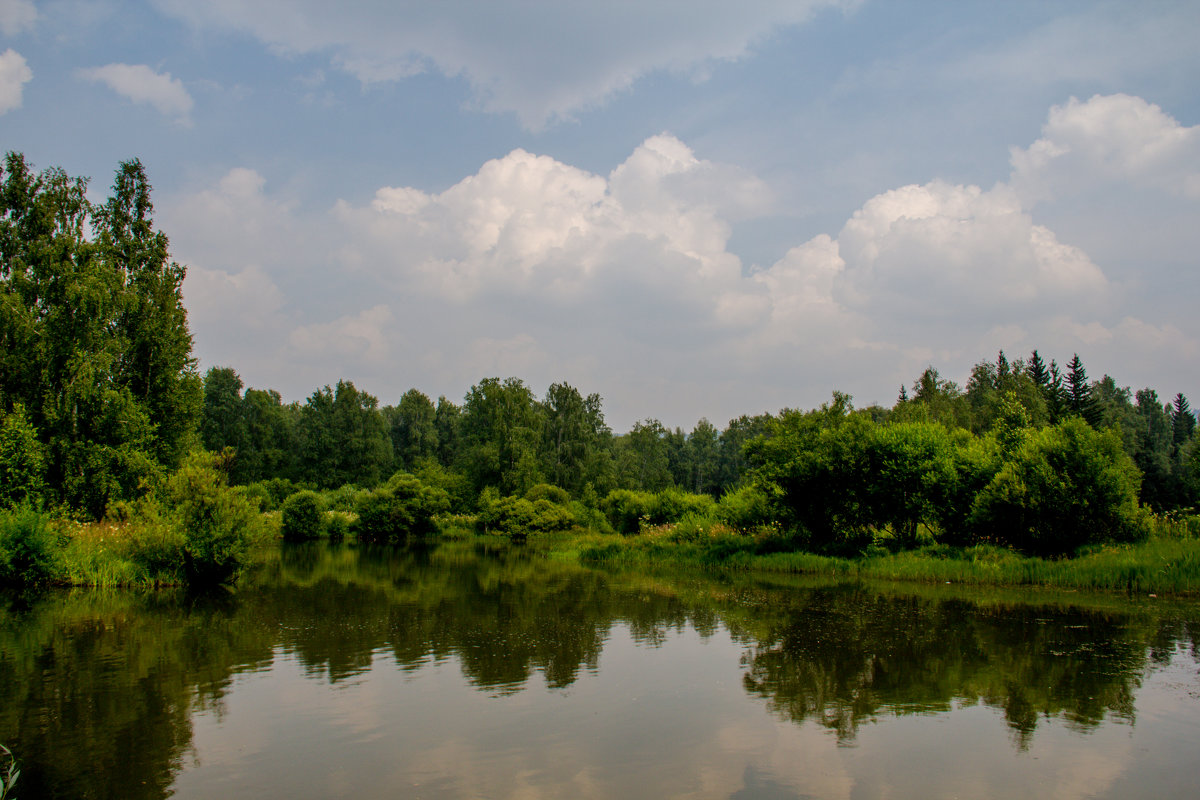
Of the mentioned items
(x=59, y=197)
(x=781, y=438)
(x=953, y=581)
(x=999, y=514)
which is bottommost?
(x=953, y=581)

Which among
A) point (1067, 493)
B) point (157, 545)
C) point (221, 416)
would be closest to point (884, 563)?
point (1067, 493)

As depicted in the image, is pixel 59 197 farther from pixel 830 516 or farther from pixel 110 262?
pixel 830 516

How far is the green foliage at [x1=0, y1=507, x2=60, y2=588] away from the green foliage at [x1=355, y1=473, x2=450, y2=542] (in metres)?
33.5

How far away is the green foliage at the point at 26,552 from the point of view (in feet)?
65.5

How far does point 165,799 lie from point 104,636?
952 cm

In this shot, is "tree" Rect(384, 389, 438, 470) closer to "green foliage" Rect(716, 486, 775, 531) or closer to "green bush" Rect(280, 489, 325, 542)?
"green bush" Rect(280, 489, 325, 542)

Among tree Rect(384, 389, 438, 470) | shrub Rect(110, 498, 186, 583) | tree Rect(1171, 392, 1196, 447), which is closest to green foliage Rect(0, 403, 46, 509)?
shrub Rect(110, 498, 186, 583)

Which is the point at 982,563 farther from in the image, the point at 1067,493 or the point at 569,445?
the point at 569,445

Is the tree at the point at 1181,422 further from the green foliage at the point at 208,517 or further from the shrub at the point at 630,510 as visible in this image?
the green foliage at the point at 208,517

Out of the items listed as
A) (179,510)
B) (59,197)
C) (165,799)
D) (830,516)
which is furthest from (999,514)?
(59,197)

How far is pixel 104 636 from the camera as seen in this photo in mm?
14195

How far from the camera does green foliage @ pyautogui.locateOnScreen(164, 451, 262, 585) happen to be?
2055 centimetres

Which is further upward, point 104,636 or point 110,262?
point 110,262

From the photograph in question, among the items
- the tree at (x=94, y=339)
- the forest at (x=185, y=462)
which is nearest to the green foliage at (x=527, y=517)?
the forest at (x=185, y=462)
